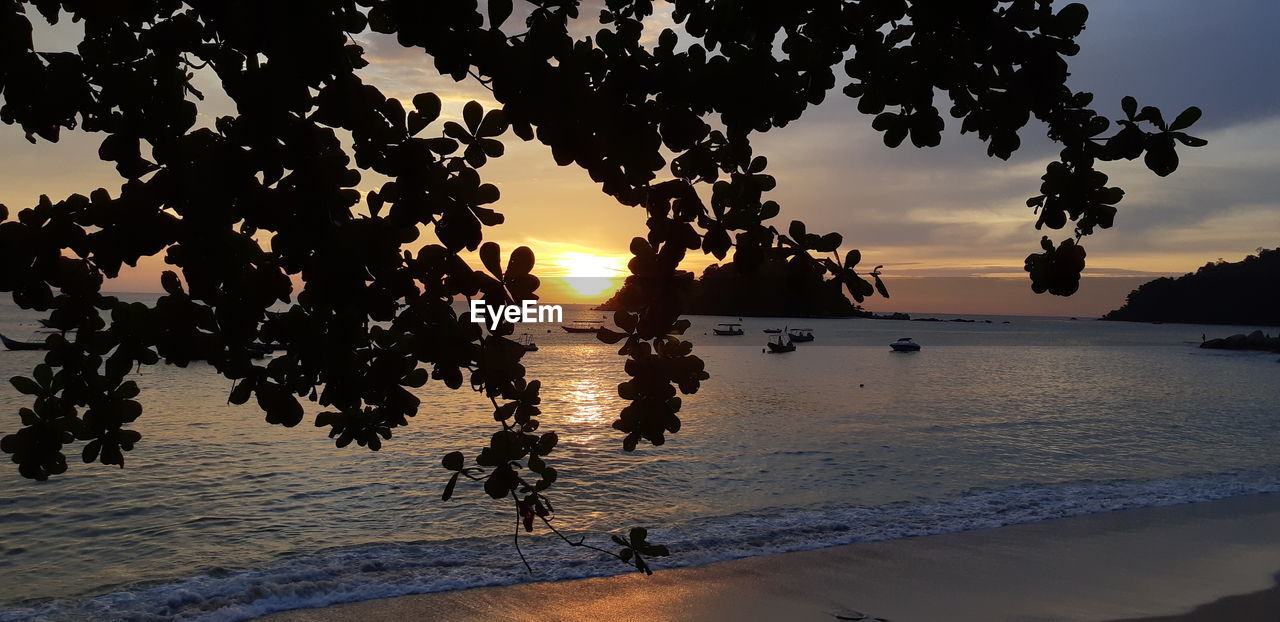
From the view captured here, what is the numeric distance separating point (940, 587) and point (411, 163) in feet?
39.4

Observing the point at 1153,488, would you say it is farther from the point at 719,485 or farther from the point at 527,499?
the point at 527,499

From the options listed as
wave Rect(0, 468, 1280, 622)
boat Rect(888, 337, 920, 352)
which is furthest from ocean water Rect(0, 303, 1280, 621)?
boat Rect(888, 337, 920, 352)

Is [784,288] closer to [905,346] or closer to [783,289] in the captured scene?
[783,289]

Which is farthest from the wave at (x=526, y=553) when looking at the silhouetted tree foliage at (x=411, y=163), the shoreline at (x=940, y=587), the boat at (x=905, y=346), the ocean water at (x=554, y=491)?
the boat at (x=905, y=346)

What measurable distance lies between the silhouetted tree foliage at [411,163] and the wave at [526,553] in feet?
34.2

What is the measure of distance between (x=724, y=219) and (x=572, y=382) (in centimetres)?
5104

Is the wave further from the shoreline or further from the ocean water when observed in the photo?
the shoreline

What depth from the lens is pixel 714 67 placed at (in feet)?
7.23

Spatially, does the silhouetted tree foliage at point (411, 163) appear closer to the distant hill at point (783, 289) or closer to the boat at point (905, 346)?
the distant hill at point (783, 289)

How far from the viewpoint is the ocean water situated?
12641mm

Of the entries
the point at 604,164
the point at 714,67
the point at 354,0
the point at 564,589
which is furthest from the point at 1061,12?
the point at 564,589

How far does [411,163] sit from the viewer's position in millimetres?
2141

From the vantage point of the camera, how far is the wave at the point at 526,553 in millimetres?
11461

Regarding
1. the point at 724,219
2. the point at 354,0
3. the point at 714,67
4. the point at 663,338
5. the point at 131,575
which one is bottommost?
the point at 131,575
